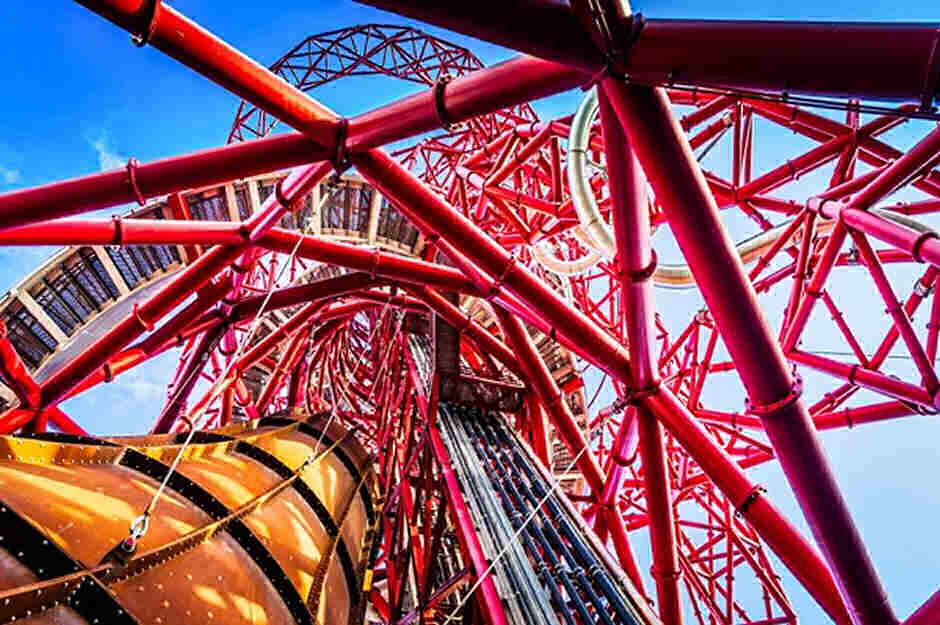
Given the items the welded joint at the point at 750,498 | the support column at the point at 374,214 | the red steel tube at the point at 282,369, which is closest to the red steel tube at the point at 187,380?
the red steel tube at the point at 282,369

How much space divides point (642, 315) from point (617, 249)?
76cm

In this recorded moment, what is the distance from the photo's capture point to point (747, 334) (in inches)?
133

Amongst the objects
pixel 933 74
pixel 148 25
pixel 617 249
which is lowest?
pixel 933 74

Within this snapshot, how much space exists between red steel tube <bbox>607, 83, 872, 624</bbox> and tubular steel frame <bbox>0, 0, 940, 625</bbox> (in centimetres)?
1

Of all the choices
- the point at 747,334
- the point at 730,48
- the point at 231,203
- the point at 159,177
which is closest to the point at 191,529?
the point at 159,177

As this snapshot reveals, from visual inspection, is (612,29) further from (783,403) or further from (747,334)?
(783,403)

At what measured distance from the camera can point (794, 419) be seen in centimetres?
358

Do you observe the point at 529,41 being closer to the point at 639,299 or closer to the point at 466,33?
the point at 466,33

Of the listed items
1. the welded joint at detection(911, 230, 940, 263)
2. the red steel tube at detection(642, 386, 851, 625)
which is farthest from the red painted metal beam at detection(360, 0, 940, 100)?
the welded joint at detection(911, 230, 940, 263)

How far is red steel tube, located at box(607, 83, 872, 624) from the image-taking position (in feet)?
10.6

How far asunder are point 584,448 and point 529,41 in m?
6.11

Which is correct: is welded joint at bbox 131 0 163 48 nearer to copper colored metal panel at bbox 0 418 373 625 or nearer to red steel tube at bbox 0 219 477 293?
red steel tube at bbox 0 219 477 293

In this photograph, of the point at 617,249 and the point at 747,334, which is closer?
the point at 747,334

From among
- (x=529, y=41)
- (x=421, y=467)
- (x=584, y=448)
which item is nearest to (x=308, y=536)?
(x=421, y=467)
